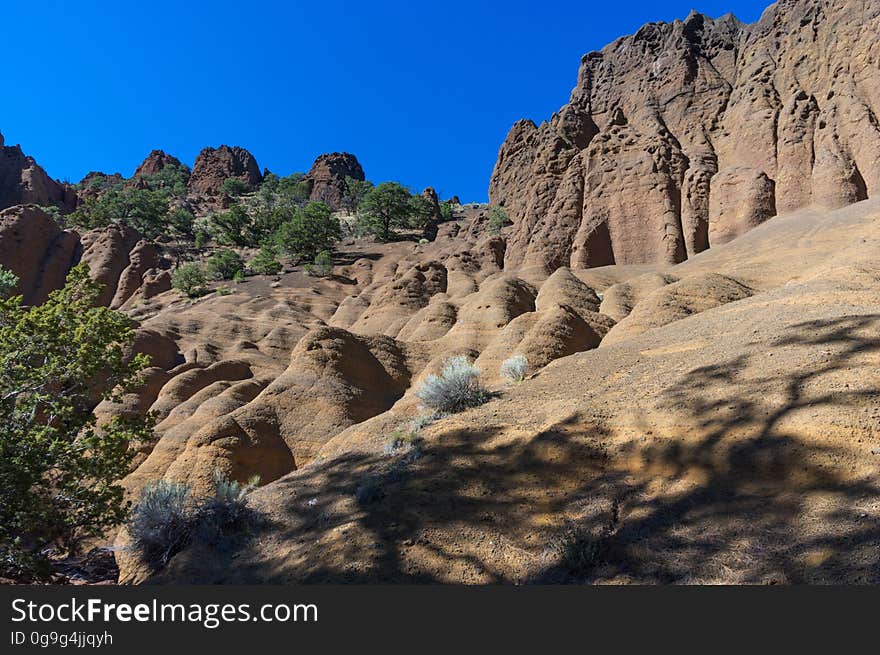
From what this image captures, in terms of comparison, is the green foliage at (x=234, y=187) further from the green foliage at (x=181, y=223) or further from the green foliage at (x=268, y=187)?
the green foliage at (x=181, y=223)

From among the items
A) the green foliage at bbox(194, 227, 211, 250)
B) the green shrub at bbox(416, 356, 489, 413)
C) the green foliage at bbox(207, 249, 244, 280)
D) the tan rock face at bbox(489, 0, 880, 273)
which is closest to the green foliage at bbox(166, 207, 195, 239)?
the green foliage at bbox(194, 227, 211, 250)

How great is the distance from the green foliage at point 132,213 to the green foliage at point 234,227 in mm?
9440

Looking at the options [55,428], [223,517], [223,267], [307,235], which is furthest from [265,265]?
[223,517]

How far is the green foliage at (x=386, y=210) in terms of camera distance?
2997 inches

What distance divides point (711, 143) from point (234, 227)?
66.6 meters

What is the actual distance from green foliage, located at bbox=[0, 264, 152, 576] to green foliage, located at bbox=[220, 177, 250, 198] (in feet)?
397

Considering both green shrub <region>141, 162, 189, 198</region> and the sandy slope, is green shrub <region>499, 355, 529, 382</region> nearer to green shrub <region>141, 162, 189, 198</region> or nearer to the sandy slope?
the sandy slope

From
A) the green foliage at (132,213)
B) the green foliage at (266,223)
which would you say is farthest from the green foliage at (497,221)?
the green foliage at (132,213)

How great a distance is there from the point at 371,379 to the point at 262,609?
58.9 feet

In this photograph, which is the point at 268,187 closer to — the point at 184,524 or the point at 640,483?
the point at 184,524

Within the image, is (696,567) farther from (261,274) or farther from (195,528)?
(261,274)

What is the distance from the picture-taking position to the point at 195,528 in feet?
27.7

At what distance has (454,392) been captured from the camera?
11.3 meters

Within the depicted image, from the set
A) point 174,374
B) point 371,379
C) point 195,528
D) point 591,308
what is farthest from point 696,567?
point 174,374
